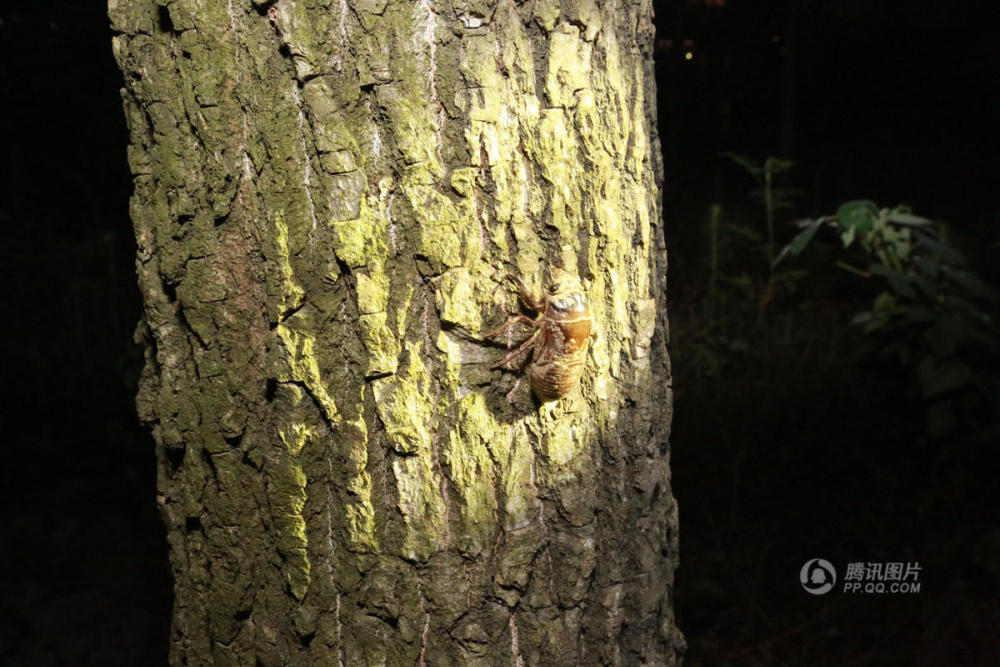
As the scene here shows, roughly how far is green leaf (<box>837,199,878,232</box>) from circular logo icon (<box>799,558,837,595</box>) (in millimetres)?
1497

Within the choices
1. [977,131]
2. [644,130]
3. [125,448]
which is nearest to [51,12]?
[125,448]

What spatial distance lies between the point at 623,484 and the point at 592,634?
10.7 inches

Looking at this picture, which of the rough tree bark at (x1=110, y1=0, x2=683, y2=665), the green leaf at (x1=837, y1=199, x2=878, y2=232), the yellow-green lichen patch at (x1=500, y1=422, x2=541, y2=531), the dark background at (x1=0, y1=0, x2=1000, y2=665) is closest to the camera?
the rough tree bark at (x1=110, y1=0, x2=683, y2=665)

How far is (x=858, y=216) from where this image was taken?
3451 mm

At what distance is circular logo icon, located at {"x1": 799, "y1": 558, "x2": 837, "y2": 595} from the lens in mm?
2805

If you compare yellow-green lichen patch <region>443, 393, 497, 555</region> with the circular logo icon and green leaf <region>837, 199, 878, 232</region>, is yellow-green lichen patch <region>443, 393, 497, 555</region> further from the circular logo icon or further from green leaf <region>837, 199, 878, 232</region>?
green leaf <region>837, 199, 878, 232</region>

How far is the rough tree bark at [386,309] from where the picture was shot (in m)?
1.12

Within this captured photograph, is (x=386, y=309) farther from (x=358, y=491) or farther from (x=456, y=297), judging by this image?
(x=358, y=491)

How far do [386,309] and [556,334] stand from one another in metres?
0.26

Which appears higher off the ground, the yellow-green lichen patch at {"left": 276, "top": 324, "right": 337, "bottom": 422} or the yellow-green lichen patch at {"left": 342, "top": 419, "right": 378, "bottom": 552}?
the yellow-green lichen patch at {"left": 276, "top": 324, "right": 337, "bottom": 422}

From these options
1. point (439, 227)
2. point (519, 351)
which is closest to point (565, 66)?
point (439, 227)

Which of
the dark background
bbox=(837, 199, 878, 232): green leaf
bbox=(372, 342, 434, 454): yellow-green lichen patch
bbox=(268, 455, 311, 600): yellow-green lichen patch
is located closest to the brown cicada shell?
bbox=(372, 342, 434, 454): yellow-green lichen patch

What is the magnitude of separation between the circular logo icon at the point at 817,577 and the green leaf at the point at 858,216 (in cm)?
150

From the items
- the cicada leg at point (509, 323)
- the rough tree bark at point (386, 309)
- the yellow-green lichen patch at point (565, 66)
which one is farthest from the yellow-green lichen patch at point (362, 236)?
the yellow-green lichen patch at point (565, 66)
